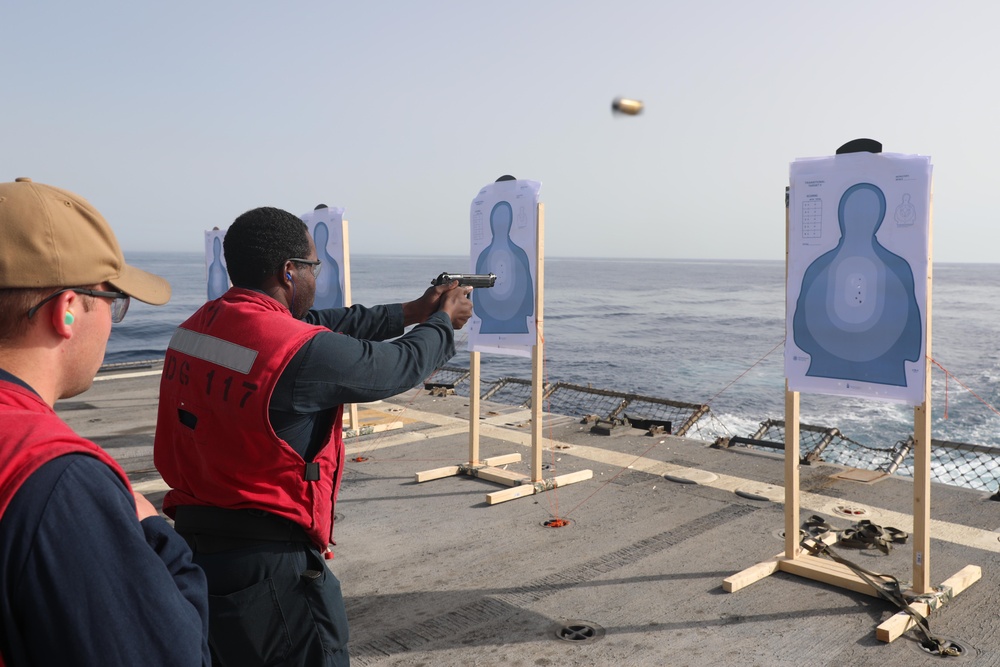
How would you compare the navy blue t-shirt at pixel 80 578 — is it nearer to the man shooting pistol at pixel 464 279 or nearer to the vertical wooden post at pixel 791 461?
the man shooting pistol at pixel 464 279

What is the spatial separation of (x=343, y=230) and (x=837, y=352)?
5.67 meters

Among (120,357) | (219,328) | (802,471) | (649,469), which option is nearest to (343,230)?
(649,469)

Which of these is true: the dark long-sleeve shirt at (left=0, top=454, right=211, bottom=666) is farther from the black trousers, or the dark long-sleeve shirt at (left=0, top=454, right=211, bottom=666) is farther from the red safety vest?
the black trousers

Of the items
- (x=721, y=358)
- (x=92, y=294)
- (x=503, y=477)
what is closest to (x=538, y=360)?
(x=503, y=477)

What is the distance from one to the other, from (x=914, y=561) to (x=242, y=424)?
3.79 m

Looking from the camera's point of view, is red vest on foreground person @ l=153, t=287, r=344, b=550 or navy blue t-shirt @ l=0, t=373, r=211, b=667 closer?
navy blue t-shirt @ l=0, t=373, r=211, b=667

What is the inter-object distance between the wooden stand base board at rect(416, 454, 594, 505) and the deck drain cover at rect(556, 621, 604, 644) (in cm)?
220

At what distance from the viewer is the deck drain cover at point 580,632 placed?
3.95m

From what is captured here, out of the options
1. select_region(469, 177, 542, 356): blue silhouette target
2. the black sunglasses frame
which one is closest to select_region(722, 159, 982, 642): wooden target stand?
select_region(469, 177, 542, 356): blue silhouette target

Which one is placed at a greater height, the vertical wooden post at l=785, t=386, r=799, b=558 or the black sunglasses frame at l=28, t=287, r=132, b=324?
the black sunglasses frame at l=28, t=287, r=132, b=324

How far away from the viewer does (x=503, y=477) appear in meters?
6.79

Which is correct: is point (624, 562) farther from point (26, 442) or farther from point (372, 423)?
point (372, 423)

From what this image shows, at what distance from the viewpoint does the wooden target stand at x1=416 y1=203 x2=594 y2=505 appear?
6422 mm

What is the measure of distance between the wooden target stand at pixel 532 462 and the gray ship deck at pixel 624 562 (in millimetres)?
95
